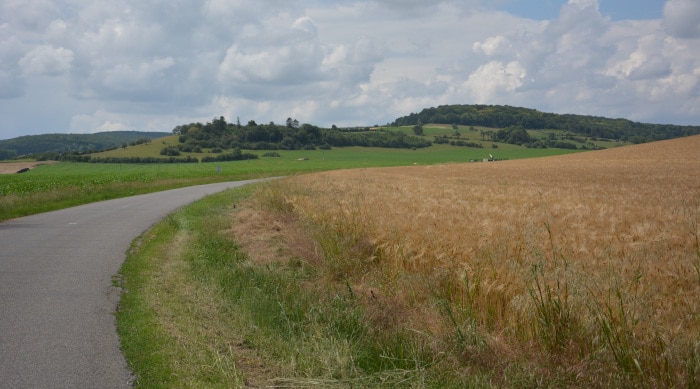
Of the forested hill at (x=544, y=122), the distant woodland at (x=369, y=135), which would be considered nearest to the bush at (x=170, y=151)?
the distant woodland at (x=369, y=135)

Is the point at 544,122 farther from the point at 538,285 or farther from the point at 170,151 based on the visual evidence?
the point at 538,285

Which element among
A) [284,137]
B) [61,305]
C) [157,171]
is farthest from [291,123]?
[61,305]

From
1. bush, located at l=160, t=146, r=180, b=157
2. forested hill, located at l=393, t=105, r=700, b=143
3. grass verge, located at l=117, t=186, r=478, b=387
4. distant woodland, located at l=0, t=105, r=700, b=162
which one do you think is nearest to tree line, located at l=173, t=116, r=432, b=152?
distant woodland, located at l=0, t=105, r=700, b=162

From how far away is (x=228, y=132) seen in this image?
135500 millimetres

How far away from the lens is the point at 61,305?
9.17 metres

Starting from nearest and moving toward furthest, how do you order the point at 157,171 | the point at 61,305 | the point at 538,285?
the point at 538,285, the point at 61,305, the point at 157,171

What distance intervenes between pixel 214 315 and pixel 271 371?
258cm

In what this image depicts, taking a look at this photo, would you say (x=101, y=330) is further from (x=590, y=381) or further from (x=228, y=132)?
(x=228, y=132)

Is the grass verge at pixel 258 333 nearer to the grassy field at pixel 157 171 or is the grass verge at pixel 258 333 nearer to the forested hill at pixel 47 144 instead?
the grassy field at pixel 157 171

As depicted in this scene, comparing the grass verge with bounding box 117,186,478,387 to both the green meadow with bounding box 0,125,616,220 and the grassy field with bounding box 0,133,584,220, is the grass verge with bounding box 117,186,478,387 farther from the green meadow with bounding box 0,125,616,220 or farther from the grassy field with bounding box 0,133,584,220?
the green meadow with bounding box 0,125,616,220

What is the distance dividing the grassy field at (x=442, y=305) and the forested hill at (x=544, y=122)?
102794 millimetres

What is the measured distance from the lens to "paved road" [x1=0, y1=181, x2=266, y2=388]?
642cm

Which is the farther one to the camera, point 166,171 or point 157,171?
point 157,171

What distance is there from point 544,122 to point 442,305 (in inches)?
5845
